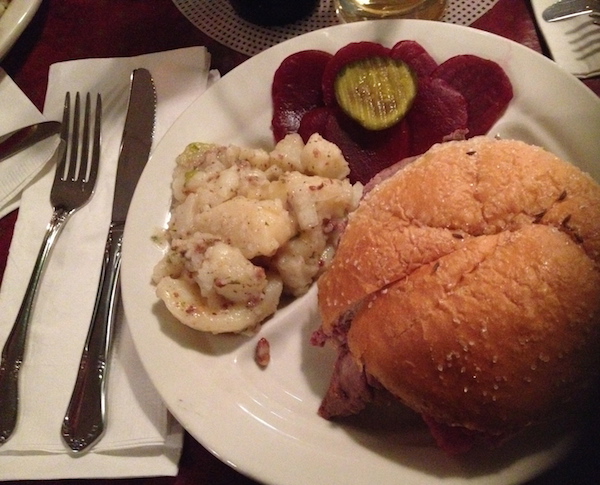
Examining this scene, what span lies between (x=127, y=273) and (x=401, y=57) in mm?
953

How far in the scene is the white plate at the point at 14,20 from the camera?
1878 mm

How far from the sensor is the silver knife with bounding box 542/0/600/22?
161 centimetres

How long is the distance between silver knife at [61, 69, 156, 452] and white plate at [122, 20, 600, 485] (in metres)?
0.15

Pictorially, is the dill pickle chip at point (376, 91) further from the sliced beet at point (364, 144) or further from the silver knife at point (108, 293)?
the silver knife at point (108, 293)

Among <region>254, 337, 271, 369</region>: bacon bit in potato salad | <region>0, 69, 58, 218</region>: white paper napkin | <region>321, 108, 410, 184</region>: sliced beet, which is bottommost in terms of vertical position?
<region>254, 337, 271, 369</region>: bacon bit in potato salad

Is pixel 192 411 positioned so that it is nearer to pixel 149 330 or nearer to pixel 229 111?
pixel 149 330

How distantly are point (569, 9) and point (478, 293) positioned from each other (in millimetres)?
1210

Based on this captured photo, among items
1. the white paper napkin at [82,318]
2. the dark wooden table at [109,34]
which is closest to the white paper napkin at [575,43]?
the dark wooden table at [109,34]

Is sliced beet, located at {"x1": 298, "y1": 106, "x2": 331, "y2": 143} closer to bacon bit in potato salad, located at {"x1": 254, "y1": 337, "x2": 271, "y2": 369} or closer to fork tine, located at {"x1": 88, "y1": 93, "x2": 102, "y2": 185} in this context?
bacon bit in potato salad, located at {"x1": 254, "y1": 337, "x2": 271, "y2": 369}

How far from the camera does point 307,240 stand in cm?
132

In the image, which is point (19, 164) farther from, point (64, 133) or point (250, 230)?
point (250, 230)

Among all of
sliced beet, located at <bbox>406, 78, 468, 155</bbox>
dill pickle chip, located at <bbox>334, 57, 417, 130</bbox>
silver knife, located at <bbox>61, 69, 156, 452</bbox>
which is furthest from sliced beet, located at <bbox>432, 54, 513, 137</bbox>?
silver knife, located at <bbox>61, 69, 156, 452</bbox>

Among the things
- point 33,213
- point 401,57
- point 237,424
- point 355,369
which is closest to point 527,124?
point 401,57

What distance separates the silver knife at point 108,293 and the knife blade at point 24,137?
276 mm
